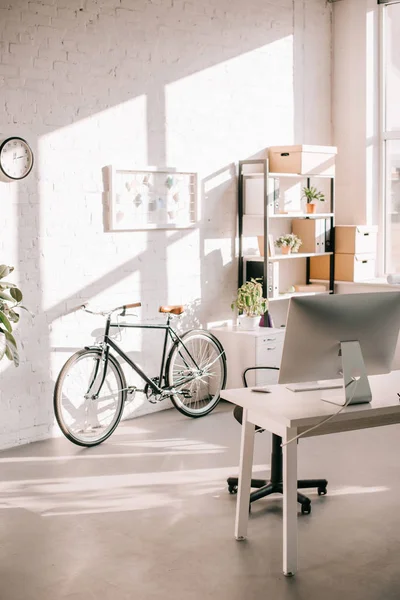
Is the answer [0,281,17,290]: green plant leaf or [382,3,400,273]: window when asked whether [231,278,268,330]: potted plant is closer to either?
[382,3,400,273]: window

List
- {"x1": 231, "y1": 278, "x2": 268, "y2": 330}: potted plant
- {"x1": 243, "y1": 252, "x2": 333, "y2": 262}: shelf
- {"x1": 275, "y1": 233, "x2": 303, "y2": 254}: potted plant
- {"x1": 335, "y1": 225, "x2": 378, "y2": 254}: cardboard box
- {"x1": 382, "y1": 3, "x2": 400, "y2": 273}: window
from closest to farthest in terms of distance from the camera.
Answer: {"x1": 231, "y1": 278, "x2": 268, "y2": 330}: potted plant < {"x1": 243, "y1": 252, "x2": 333, "y2": 262}: shelf < {"x1": 275, "y1": 233, "x2": 303, "y2": 254}: potted plant < {"x1": 335, "y1": 225, "x2": 378, "y2": 254}: cardboard box < {"x1": 382, "y1": 3, "x2": 400, "y2": 273}: window

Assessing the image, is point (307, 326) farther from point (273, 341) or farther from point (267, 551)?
point (273, 341)

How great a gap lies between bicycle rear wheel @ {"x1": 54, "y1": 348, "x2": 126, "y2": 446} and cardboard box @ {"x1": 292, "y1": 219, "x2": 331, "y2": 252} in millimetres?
2299

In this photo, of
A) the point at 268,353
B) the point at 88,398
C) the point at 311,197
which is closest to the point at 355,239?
the point at 311,197

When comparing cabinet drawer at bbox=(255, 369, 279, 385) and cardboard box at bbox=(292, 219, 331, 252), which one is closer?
cabinet drawer at bbox=(255, 369, 279, 385)

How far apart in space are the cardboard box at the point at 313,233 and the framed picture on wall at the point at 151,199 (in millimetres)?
1273

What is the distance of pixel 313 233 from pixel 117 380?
2.48 meters

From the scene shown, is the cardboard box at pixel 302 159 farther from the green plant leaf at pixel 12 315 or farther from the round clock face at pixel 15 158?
the green plant leaf at pixel 12 315

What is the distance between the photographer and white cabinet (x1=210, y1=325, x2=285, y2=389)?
6.44 metres

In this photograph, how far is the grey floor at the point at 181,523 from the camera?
342cm

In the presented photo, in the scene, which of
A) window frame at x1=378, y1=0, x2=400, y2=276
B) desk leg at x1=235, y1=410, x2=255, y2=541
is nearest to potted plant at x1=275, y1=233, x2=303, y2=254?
window frame at x1=378, y1=0, x2=400, y2=276

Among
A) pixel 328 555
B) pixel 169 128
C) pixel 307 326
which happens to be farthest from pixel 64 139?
pixel 328 555

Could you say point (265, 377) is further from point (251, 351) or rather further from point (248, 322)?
point (248, 322)

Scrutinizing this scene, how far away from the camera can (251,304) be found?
21.7 ft
